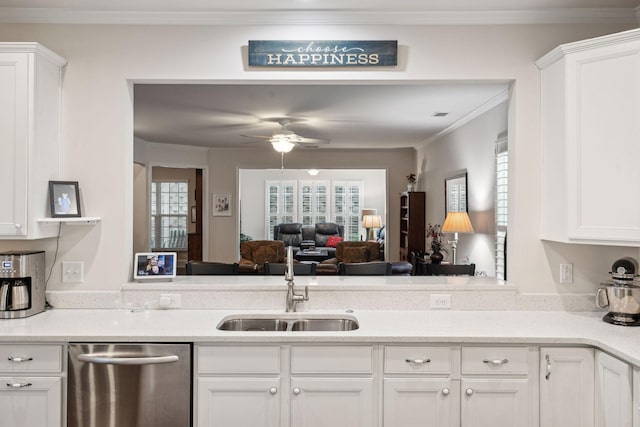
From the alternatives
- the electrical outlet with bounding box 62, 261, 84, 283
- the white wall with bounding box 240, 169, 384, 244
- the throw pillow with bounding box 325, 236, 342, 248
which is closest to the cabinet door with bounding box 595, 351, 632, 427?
the electrical outlet with bounding box 62, 261, 84, 283

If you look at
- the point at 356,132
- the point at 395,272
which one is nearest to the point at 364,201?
the point at 356,132

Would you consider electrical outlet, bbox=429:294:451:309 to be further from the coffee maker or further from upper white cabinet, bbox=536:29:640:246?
the coffee maker

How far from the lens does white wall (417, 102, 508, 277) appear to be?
478cm

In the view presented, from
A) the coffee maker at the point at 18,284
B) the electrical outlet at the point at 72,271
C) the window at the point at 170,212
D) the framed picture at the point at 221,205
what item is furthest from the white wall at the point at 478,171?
the window at the point at 170,212

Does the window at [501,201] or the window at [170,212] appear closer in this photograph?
the window at [501,201]

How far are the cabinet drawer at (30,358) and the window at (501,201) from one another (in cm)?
360

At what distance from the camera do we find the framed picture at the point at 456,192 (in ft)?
18.7

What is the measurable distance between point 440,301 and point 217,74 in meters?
1.86

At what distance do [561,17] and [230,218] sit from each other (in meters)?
7.20

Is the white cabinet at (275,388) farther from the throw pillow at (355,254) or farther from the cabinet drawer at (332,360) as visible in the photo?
the throw pillow at (355,254)

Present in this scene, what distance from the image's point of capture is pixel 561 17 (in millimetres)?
2695

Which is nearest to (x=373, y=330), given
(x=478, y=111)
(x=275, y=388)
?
(x=275, y=388)

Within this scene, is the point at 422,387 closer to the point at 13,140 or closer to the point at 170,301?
the point at 170,301

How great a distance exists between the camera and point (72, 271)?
2.71 m
